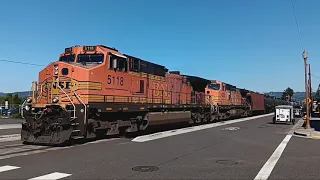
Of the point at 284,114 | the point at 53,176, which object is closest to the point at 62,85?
the point at 53,176

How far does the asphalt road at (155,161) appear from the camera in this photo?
731 centimetres

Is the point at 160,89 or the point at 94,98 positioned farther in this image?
the point at 160,89

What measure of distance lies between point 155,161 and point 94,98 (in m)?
4.96

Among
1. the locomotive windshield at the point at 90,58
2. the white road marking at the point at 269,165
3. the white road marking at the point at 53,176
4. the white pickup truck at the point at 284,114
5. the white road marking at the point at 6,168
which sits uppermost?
the locomotive windshield at the point at 90,58

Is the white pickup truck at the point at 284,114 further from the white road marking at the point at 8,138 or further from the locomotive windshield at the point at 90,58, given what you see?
the white road marking at the point at 8,138

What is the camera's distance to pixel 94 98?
12.8 meters

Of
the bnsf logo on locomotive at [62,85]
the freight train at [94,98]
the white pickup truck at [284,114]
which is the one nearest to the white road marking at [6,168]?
the freight train at [94,98]

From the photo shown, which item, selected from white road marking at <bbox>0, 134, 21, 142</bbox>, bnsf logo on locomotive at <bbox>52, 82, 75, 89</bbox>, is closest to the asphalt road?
white road marking at <bbox>0, 134, 21, 142</bbox>

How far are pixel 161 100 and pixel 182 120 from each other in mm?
3104

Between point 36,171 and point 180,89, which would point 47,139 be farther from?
point 180,89

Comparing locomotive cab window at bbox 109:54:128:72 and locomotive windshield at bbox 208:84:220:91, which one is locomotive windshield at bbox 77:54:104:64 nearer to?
locomotive cab window at bbox 109:54:128:72

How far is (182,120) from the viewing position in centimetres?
2095

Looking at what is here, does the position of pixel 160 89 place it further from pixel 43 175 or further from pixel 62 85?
pixel 43 175

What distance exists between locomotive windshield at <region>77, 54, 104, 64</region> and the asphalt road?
12.0 feet
